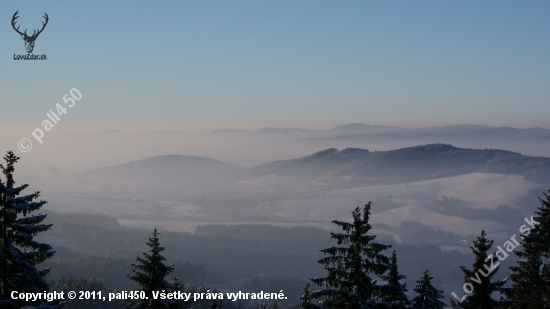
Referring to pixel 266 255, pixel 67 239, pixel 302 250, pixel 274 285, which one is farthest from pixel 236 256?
pixel 67 239

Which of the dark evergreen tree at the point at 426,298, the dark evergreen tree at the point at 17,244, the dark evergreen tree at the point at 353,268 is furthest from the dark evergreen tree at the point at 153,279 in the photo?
the dark evergreen tree at the point at 426,298

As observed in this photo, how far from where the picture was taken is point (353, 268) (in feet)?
53.3

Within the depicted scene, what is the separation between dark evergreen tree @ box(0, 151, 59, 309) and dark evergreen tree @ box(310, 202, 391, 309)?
9.72 m

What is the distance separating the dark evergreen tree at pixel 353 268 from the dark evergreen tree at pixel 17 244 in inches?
383

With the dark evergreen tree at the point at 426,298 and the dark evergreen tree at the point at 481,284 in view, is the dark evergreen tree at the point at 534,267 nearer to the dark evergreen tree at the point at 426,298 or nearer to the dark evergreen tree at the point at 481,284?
the dark evergreen tree at the point at 481,284

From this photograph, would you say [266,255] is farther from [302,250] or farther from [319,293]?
[319,293]

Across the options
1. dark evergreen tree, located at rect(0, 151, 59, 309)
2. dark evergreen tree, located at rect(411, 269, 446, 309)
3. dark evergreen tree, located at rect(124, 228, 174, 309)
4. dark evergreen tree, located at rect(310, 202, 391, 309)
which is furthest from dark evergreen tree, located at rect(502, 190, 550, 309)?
dark evergreen tree, located at rect(0, 151, 59, 309)

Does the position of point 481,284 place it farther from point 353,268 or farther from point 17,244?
point 17,244

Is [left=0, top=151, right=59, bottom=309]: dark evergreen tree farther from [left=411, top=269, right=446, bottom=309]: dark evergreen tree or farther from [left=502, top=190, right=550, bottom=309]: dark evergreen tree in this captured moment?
[left=502, top=190, right=550, bottom=309]: dark evergreen tree

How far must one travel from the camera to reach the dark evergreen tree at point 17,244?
51.4ft

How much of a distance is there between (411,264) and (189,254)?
77072 mm

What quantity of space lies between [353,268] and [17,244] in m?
11.8

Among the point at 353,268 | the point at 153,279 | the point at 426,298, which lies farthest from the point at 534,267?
the point at 153,279

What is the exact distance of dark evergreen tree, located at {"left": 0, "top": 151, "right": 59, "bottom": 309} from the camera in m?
15.7
